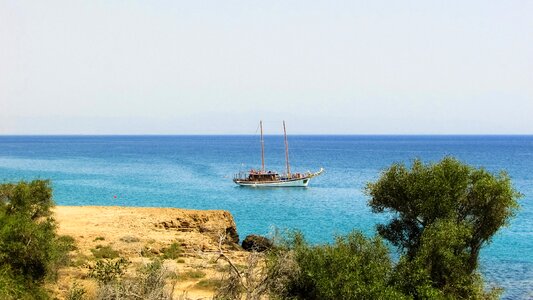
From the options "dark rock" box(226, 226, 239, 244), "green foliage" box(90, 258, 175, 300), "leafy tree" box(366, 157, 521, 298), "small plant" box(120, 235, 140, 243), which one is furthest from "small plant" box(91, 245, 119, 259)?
"leafy tree" box(366, 157, 521, 298)

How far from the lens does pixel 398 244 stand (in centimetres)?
2692

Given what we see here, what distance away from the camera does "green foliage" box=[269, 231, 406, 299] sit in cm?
2025

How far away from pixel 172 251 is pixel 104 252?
15.7ft

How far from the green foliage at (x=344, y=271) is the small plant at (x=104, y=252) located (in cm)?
1744

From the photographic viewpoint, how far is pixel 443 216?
24.5m

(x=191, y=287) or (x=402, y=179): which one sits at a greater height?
(x=402, y=179)

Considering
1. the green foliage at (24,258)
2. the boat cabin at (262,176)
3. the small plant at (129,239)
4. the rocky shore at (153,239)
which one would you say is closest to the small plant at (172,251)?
the rocky shore at (153,239)

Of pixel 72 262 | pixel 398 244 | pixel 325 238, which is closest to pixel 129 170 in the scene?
pixel 325 238

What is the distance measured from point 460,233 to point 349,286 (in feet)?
20.8

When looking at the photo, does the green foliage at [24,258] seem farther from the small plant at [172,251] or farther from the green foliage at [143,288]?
the small plant at [172,251]

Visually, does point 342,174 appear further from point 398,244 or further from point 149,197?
point 398,244

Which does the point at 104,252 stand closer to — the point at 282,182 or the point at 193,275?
the point at 193,275

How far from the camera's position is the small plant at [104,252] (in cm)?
3672

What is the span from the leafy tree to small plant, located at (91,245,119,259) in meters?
19.7
